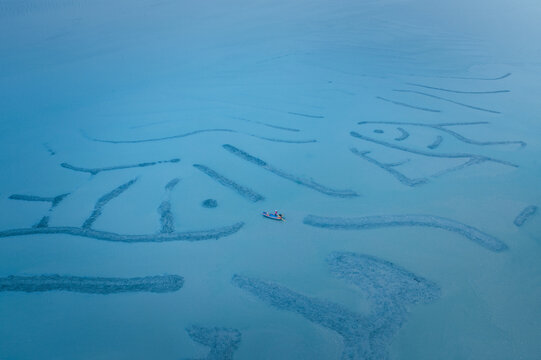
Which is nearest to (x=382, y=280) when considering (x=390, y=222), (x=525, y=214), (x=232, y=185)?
(x=390, y=222)

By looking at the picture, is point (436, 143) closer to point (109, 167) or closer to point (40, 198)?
point (109, 167)

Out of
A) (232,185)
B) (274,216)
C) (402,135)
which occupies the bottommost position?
(274,216)

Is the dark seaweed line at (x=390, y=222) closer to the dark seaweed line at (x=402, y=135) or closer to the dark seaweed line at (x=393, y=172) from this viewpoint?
the dark seaweed line at (x=393, y=172)

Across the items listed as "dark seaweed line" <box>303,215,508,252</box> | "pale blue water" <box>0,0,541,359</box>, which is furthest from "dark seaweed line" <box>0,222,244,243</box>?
"dark seaweed line" <box>303,215,508,252</box>

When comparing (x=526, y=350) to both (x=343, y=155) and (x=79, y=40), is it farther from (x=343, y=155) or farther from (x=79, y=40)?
(x=79, y=40)

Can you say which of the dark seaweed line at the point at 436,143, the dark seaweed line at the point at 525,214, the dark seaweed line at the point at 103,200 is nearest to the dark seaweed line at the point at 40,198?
the dark seaweed line at the point at 103,200

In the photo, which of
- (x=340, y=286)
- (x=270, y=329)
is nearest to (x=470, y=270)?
(x=340, y=286)

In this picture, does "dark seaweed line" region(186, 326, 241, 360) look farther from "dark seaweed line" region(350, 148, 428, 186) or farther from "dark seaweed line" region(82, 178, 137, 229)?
"dark seaweed line" region(350, 148, 428, 186)

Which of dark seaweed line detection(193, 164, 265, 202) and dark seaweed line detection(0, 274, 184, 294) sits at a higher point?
dark seaweed line detection(193, 164, 265, 202)
